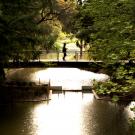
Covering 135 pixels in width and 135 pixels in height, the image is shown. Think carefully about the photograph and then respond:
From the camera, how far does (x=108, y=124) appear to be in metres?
26.5

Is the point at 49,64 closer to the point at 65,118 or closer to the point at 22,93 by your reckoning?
the point at 22,93

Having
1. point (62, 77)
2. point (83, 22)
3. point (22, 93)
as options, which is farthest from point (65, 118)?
point (62, 77)

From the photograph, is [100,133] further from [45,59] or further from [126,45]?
[45,59]

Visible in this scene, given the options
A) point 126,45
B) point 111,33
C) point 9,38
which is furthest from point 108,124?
point 126,45

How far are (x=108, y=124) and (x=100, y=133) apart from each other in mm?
2567

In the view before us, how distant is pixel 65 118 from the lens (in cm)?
2858

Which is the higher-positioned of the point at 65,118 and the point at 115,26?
the point at 115,26

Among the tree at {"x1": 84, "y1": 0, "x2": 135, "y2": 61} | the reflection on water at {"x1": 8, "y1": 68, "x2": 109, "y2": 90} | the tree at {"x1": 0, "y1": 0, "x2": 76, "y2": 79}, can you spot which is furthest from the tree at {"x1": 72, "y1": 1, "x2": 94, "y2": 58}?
the reflection on water at {"x1": 8, "y1": 68, "x2": 109, "y2": 90}

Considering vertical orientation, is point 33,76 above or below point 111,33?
below

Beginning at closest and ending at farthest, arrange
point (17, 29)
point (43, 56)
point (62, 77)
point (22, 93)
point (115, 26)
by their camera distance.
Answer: point (115, 26) < point (17, 29) < point (22, 93) < point (43, 56) < point (62, 77)

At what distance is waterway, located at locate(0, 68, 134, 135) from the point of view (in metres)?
24.9

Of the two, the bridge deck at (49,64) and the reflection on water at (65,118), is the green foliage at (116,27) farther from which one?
the bridge deck at (49,64)

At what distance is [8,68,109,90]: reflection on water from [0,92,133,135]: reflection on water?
8.22 metres

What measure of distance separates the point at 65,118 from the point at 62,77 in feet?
68.6
